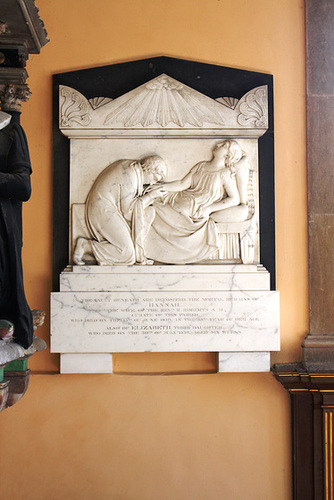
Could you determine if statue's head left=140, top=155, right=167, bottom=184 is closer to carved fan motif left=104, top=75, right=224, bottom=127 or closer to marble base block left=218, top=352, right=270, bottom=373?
carved fan motif left=104, top=75, right=224, bottom=127

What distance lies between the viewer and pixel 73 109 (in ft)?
12.3

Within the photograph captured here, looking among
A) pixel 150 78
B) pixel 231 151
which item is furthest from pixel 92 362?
pixel 150 78

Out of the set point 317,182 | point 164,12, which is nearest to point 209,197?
point 317,182

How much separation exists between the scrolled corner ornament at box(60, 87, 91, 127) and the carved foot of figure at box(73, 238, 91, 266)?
0.77 metres

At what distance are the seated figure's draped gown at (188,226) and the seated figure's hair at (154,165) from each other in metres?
0.21

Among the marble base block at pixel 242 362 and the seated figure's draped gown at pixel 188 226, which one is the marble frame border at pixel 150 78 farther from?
the marble base block at pixel 242 362

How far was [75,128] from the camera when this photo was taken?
372cm

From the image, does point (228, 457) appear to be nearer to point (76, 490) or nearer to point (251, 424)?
point (251, 424)

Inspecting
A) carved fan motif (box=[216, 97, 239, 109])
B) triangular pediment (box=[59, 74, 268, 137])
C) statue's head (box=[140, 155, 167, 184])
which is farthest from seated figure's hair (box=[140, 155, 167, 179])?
carved fan motif (box=[216, 97, 239, 109])

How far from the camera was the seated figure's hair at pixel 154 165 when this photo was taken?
368 cm

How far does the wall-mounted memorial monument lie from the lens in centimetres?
365

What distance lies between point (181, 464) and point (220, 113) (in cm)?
233

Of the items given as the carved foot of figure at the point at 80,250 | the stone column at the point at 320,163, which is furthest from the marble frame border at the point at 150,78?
the stone column at the point at 320,163

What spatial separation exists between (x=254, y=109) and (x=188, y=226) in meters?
0.90
